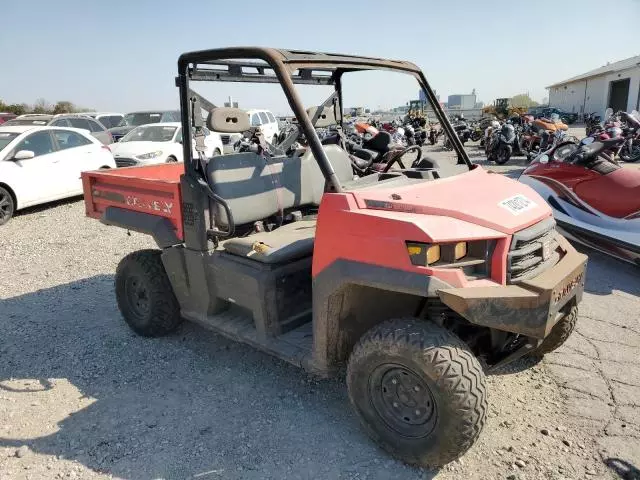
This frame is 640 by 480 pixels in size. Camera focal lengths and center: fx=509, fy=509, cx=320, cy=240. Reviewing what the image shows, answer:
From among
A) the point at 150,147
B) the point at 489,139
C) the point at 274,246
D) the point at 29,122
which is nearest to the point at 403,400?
the point at 274,246

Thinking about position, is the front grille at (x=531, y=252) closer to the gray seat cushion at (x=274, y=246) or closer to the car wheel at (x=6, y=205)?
the gray seat cushion at (x=274, y=246)

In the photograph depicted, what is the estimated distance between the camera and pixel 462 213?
8.35ft

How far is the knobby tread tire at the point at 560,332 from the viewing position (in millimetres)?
3281

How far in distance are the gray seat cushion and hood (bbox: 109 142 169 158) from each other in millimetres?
8258

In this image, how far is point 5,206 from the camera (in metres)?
8.71

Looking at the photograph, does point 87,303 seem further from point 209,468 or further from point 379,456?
point 379,456

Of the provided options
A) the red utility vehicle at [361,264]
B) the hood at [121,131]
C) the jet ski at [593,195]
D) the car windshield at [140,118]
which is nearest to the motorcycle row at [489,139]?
the jet ski at [593,195]

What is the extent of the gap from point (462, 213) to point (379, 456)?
1.38 metres

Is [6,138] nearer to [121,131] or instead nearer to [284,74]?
[121,131]

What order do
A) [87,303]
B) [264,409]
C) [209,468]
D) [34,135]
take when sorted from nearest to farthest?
1. [209,468]
2. [264,409]
3. [87,303]
4. [34,135]

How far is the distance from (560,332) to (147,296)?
3.05m

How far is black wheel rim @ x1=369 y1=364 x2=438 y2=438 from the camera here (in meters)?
2.54

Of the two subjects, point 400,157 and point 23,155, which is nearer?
point 400,157

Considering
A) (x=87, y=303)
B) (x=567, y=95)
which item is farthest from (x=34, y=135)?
(x=567, y=95)
